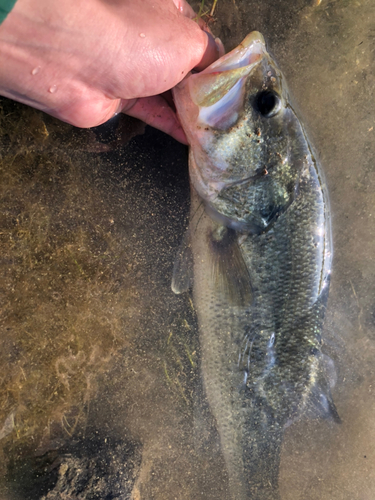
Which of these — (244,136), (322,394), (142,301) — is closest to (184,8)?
(244,136)

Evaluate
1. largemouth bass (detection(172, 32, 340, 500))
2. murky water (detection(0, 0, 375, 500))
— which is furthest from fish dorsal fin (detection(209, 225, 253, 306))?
murky water (detection(0, 0, 375, 500))

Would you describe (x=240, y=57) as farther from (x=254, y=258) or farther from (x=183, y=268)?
(x=183, y=268)

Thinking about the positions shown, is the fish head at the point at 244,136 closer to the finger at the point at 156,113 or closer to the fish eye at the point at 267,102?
the fish eye at the point at 267,102

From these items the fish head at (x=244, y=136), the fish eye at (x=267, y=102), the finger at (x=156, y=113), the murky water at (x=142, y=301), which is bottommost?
the murky water at (x=142, y=301)

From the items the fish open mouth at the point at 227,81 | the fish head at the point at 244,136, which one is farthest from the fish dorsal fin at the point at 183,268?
the fish open mouth at the point at 227,81

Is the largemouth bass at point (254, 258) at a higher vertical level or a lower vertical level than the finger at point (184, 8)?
lower

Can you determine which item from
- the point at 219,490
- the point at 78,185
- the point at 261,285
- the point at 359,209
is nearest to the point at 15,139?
the point at 78,185

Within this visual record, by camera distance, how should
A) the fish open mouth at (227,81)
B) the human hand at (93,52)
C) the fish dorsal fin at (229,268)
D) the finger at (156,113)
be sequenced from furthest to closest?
the finger at (156,113) → the fish dorsal fin at (229,268) → the fish open mouth at (227,81) → the human hand at (93,52)

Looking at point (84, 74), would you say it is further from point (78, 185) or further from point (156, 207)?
point (156, 207)
